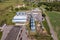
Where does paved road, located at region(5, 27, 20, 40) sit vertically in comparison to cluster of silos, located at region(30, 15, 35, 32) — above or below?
above

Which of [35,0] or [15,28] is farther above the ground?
[15,28]

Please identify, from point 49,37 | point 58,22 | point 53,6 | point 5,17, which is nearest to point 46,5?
point 53,6

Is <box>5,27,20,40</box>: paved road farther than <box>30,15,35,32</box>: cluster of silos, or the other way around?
<box>30,15,35,32</box>: cluster of silos

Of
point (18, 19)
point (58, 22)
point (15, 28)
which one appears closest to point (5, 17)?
point (18, 19)

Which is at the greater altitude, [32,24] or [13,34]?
[13,34]

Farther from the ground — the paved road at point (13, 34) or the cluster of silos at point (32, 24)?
the paved road at point (13, 34)

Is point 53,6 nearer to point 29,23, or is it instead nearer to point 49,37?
point 29,23

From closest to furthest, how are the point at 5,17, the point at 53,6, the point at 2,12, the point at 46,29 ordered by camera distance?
the point at 46,29, the point at 5,17, the point at 2,12, the point at 53,6

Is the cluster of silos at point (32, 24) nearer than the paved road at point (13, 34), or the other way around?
the paved road at point (13, 34)

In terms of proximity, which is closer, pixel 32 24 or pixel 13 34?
pixel 13 34

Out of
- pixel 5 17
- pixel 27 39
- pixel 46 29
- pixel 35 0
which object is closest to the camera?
pixel 27 39

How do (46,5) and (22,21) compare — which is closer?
(22,21)
